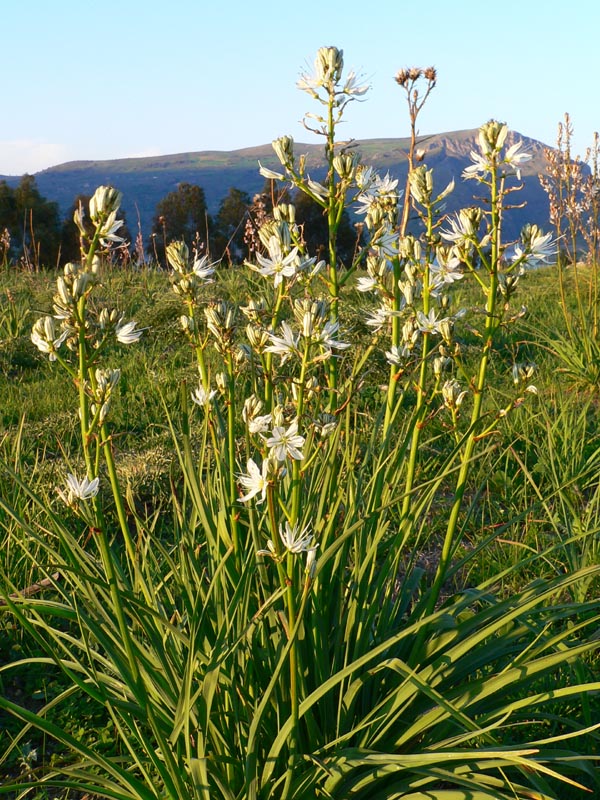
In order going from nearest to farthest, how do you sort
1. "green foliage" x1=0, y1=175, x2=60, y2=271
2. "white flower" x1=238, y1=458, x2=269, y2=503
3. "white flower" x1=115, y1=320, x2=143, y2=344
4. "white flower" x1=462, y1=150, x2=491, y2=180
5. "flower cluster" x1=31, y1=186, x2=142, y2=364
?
1. "white flower" x1=238, y1=458, x2=269, y2=503
2. "flower cluster" x1=31, y1=186, x2=142, y2=364
3. "white flower" x1=115, y1=320, x2=143, y2=344
4. "white flower" x1=462, y1=150, x2=491, y2=180
5. "green foliage" x1=0, y1=175, x2=60, y2=271

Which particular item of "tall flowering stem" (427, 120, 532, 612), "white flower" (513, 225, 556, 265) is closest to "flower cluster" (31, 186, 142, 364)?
"tall flowering stem" (427, 120, 532, 612)

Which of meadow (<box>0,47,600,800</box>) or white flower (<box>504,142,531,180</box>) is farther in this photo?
white flower (<box>504,142,531,180</box>)

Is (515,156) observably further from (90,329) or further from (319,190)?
(90,329)

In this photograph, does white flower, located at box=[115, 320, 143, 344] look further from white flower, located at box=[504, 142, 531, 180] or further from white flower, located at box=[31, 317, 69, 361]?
white flower, located at box=[504, 142, 531, 180]

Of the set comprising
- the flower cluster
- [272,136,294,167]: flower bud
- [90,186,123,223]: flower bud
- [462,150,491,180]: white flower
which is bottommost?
the flower cluster

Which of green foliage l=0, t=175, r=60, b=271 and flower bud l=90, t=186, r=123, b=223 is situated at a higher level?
green foliage l=0, t=175, r=60, b=271

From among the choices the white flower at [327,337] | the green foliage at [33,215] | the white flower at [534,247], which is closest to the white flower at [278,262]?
the white flower at [327,337]

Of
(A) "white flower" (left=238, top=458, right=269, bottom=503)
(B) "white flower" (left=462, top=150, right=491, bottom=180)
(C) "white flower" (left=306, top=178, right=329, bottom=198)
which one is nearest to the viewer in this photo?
(A) "white flower" (left=238, top=458, right=269, bottom=503)

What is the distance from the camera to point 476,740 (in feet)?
6.79

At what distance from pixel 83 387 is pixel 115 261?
34.3ft

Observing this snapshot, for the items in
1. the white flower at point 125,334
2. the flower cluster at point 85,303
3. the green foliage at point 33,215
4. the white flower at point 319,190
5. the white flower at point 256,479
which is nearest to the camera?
the white flower at point 256,479

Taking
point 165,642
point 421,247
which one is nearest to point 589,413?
point 421,247

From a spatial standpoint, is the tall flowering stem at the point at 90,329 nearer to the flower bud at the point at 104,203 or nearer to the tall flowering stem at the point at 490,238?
the flower bud at the point at 104,203

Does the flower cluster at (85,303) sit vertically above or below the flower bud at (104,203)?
below
